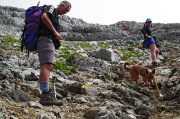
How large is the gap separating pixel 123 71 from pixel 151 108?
4.92 meters

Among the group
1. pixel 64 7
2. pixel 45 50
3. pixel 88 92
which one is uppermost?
pixel 64 7

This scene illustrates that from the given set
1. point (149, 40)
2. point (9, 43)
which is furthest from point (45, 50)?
point (9, 43)

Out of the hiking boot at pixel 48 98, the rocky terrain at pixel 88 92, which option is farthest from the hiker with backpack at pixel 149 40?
the hiking boot at pixel 48 98

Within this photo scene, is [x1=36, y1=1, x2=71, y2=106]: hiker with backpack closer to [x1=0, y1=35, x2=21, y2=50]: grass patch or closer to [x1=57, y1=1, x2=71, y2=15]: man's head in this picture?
[x1=57, y1=1, x2=71, y2=15]: man's head

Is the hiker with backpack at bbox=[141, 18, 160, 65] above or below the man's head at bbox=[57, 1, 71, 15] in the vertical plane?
below

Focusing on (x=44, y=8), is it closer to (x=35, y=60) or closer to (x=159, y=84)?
(x=35, y=60)

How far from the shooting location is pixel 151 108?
729 centimetres

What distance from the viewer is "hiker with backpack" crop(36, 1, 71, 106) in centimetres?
605

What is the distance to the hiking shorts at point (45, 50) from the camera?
6.07 meters

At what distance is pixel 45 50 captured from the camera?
20.0ft

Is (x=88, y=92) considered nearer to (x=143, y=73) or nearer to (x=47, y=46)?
(x=47, y=46)

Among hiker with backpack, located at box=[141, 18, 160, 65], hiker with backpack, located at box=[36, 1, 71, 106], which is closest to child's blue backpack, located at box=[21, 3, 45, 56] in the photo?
hiker with backpack, located at box=[36, 1, 71, 106]

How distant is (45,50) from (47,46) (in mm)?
107

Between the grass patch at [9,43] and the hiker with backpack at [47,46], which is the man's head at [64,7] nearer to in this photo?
the hiker with backpack at [47,46]
